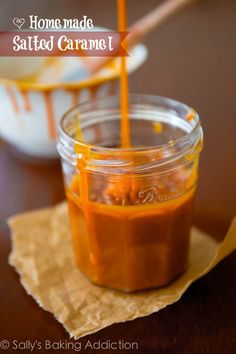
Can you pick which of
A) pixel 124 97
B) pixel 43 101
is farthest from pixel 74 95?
pixel 124 97

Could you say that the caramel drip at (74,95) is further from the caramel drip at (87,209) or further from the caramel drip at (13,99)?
the caramel drip at (87,209)

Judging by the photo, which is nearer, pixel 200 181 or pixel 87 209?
pixel 87 209

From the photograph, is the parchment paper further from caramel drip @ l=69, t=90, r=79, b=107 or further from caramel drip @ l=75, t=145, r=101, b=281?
caramel drip @ l=69, t=90, r=79, b=107

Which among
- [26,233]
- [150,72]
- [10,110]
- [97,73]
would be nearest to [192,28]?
[150,72]

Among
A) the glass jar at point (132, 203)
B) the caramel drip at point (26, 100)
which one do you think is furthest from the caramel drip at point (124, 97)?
the caramel drip at point (26, 100)

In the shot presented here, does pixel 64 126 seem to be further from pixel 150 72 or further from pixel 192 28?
pixel 192 28

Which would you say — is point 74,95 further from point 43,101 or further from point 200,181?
point 200,181
